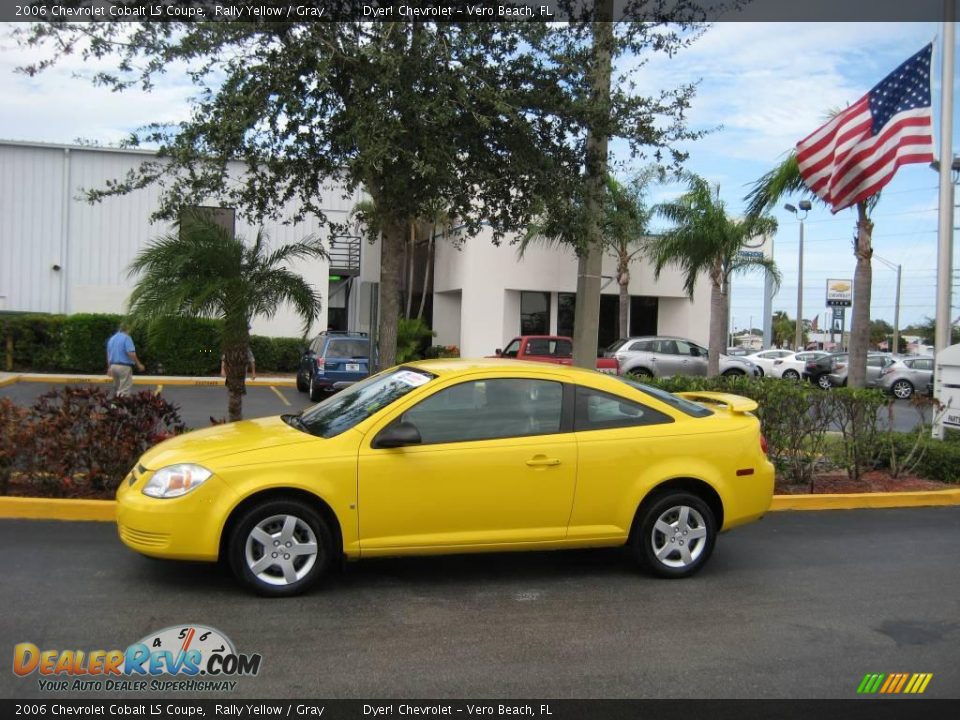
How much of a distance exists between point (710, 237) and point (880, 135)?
31.7 feet

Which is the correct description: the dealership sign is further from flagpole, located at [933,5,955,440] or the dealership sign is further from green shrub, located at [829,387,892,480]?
green shrub, located at [829,387,892,480]

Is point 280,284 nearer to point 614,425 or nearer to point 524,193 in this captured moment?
point 524,193

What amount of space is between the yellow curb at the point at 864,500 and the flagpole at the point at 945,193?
3.49 metres

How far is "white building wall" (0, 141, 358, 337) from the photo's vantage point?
25000 mm

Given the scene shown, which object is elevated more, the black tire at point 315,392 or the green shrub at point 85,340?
the green shrub at point 85,340

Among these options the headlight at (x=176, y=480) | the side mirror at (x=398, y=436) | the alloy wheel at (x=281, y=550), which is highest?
the side mirror at (x=398, y=436)

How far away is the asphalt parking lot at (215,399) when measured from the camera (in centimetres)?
1548

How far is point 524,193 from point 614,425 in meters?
3.88

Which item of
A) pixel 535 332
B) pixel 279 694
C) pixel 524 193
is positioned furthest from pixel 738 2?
pixel 535 332

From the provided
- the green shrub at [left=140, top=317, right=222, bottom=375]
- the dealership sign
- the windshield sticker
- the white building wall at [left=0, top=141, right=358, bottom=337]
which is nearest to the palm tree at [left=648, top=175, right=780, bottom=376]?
the white building wall at [left=0, top=141, right=358, bottom=337]

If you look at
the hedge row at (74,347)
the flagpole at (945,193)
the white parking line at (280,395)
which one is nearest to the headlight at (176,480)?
the flagpole at (945,193)

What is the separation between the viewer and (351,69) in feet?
26.3

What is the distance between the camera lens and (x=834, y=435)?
9.78m

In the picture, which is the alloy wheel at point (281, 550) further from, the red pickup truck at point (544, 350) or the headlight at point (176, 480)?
the red pickup truck at point (544, 350)
